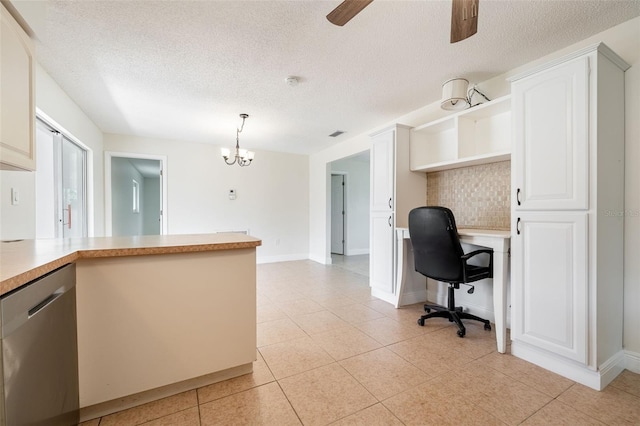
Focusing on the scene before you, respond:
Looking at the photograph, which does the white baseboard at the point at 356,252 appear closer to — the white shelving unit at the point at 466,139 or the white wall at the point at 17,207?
the white shelving unit at the point at 466,139

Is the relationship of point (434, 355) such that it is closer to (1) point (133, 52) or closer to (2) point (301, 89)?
(2) point (301, 89)

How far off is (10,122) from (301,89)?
214 cm

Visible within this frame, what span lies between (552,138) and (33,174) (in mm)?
3915

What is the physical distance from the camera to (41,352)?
3.20 feet

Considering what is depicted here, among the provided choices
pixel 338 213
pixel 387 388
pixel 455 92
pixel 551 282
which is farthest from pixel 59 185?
pixel 338 213

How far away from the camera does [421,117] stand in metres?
3.26

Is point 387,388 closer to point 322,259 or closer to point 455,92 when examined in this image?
point 455,92

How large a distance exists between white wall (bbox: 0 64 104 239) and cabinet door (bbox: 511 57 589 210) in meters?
3.60

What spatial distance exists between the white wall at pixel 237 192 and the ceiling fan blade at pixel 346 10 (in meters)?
4.27

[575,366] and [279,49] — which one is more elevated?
[279,49]

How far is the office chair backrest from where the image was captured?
2195 mm

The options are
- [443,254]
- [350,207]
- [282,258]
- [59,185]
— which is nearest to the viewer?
[443,254]

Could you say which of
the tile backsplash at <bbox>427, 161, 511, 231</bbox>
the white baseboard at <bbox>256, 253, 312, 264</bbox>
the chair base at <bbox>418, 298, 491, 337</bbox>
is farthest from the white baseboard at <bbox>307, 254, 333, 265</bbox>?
the chair base at <bbox>418, 298, 491, 337</bbox>

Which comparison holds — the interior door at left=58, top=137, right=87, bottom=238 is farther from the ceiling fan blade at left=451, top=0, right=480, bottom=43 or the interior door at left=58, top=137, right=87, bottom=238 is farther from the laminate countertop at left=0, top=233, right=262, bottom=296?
the ceiling fan blade at left=451, top=0, right=480, bottom=43
